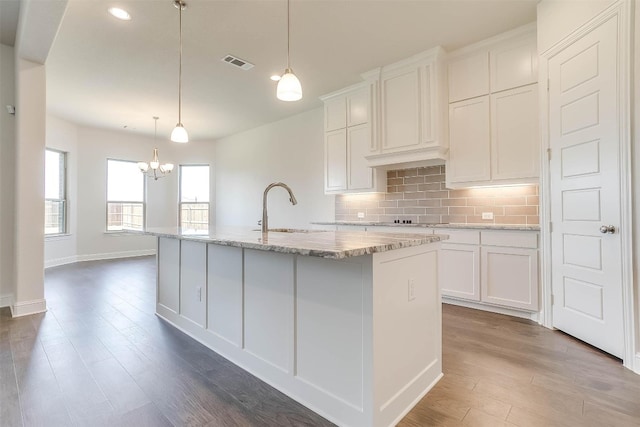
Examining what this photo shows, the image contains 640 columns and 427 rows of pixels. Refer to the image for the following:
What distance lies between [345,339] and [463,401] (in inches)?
32.9

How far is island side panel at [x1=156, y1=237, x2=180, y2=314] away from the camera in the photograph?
2.95 m

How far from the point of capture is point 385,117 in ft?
13.4

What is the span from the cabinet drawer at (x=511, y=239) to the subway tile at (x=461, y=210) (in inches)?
25.2

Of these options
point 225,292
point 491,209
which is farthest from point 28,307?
point 491,209

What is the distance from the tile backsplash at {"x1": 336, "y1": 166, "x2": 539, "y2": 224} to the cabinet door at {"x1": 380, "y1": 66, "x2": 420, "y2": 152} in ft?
2.03

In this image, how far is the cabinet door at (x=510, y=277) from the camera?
9.94 ft

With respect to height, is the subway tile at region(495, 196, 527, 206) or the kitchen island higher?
the subway tile at region(495, 196, 527, 206)

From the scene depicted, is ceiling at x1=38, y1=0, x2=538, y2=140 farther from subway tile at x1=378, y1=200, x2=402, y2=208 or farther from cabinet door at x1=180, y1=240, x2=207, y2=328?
cabinet door at x1=180, y1=240, x2=207, y2=328

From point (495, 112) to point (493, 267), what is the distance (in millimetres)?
1684

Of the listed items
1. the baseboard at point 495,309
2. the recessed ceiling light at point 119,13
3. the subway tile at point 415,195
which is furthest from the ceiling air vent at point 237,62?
the baseboard at point 495,309

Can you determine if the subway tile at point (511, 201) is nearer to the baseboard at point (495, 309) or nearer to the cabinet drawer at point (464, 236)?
the cabinet drawer at point (464, 236)

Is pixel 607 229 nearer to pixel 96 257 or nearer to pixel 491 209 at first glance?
pixel 491 209

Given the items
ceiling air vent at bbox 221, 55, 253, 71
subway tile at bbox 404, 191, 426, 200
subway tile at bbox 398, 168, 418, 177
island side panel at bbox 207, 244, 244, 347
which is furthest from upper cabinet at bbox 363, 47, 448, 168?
island side panel at bbox 207, 244, 244, 347

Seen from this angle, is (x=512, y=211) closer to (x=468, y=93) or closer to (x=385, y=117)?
(x=468, y=93)
